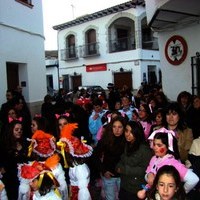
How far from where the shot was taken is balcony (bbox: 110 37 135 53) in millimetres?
26873

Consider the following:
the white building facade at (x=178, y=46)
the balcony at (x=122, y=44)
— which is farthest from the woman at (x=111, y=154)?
the balcony at (x=122, y=44)

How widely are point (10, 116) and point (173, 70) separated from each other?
5.36 metres

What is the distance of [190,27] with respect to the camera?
9047 mm

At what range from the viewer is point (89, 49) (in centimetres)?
2939

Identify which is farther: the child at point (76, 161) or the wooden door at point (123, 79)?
the wooden door at point (123, 79)

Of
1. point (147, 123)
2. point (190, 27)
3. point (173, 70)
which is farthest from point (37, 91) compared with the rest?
point (147, 123)

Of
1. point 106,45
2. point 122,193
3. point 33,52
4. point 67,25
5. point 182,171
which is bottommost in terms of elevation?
point 122,193

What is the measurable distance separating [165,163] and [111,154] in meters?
1.04

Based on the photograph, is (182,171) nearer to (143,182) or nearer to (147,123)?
(143,182)

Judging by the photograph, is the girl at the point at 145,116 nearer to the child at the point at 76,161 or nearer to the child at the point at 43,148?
the child at the point at 76,161

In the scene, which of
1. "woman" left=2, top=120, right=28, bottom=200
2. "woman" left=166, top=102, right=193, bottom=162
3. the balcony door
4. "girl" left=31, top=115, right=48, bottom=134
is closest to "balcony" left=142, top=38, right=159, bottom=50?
the balcony door

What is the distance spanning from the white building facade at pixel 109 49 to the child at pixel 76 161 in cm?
2111

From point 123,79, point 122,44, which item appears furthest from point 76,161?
point 122,44

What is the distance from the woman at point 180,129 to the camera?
4.25m
